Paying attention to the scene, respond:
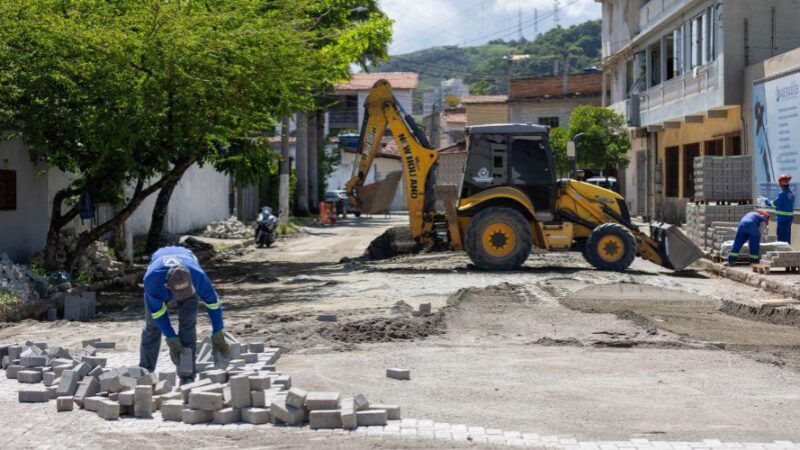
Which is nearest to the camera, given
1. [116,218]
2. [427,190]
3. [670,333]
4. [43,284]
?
[670,333]

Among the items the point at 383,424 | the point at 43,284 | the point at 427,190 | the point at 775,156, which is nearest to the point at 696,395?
the point at 383,424

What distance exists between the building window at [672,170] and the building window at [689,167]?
0.80 metres

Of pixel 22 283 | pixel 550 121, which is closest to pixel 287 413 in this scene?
pixel 22 283

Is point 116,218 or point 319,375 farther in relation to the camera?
point 116,218

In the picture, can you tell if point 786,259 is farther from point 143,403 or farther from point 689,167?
point 689,167

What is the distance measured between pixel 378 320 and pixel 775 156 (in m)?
15.5

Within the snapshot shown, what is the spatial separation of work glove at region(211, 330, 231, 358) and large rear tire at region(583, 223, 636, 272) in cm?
1285

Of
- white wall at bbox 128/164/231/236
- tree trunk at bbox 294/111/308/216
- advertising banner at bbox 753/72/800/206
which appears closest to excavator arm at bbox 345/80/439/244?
advertising banner at bbox 753/72/800/206

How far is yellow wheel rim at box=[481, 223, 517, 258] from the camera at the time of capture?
72.8 ft

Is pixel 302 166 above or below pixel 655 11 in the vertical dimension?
below

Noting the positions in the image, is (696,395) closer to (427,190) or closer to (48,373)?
(48,373)

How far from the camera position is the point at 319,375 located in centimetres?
1083

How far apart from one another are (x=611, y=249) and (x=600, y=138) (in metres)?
24.4

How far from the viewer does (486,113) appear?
7762cm
